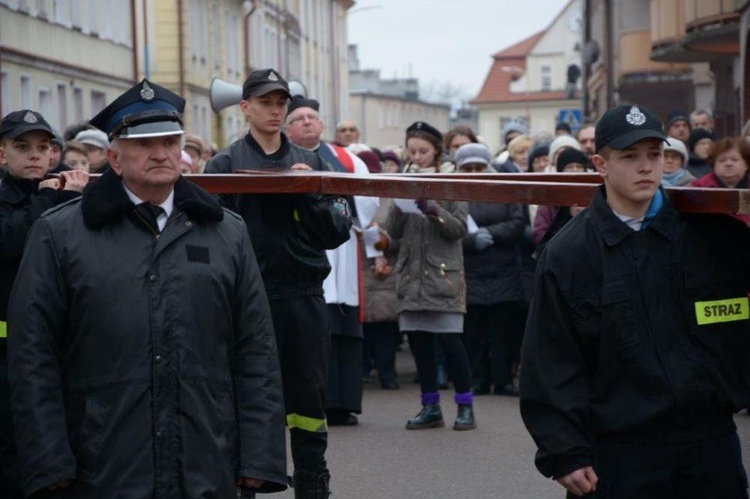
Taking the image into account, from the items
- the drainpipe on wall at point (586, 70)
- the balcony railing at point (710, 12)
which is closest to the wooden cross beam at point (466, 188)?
the balcony railing at point (710, 12)

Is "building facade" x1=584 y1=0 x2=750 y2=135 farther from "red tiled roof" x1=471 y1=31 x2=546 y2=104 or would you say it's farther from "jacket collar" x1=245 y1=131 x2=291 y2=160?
"red tiled roof" x1=471 y1=31 x2=546 y2=104

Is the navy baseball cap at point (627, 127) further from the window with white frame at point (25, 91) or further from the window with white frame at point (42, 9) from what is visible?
the window with white frame at point (42, 9)

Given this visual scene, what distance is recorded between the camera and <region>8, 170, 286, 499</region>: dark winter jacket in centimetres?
530

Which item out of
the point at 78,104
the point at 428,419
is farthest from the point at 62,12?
the point at 428,419

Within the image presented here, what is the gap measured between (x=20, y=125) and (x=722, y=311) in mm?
3201

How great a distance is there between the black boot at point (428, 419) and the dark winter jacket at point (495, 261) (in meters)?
2.02

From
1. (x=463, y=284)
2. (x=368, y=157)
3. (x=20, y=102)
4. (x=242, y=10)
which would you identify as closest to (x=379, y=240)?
(x=463, y=284)

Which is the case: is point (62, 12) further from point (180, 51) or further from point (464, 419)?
point (464, 419)

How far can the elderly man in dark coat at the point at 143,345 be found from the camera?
530cm

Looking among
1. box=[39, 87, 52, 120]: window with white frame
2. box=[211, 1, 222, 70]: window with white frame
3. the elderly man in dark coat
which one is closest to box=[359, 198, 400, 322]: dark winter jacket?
the elderly man in dark coat

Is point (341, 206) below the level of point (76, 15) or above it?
below

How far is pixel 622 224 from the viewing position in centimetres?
540

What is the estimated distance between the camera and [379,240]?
12539mm

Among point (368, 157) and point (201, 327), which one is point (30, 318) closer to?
point (201, 327)
